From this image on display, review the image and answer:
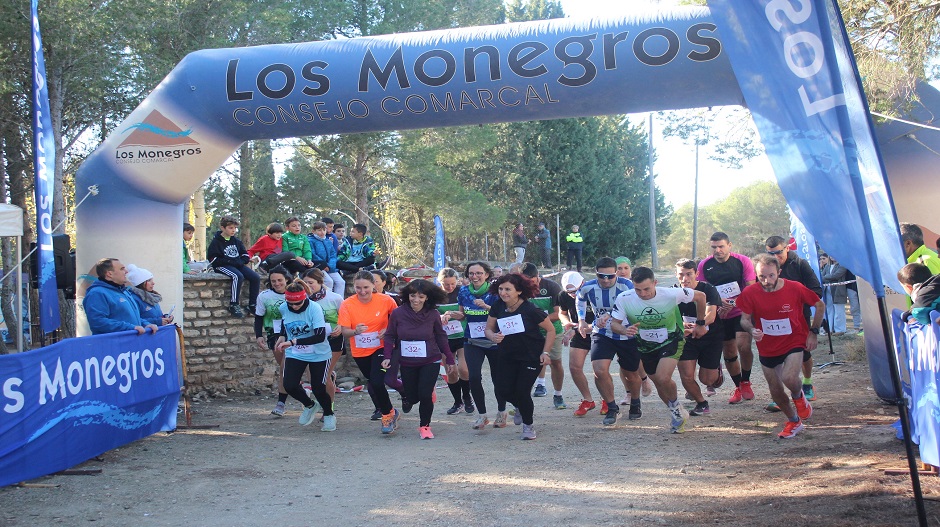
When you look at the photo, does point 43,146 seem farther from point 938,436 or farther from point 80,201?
point 938,436

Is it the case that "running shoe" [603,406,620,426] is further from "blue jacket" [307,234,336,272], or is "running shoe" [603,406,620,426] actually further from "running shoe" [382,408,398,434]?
"blue jacket" [307,234,336,272]

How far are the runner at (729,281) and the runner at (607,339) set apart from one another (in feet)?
3.78

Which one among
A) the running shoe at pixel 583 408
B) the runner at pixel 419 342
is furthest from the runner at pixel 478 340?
the running shoe at pixel 583 408

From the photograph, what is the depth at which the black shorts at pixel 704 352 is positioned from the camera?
31.0 feet

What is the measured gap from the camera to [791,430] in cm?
816

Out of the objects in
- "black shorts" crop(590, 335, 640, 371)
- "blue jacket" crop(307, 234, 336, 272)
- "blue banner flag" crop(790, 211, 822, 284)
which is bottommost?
"black shorts" crop(590, 335, 640, 371)

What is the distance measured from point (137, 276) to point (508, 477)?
4.76m

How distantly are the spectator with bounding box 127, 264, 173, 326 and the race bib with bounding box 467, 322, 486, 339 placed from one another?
333cm

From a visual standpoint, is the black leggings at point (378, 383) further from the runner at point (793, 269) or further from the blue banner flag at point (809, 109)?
the blue banner flag at point (809, 109)

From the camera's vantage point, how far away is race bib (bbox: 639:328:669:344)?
8.58 metres

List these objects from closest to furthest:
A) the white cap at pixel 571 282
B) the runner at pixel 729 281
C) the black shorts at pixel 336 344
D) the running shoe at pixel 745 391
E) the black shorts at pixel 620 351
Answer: the black shorts at pixel 620 351
the runner at pixel 729 281
the white cap at pixel 571 282
the black shorts at pixel 336 344
the running shoe at pixel 745 391

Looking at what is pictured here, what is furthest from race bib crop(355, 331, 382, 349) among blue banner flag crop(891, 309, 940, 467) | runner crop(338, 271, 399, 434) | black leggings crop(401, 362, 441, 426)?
blue banner flag crop(891, 309, 940, 467)

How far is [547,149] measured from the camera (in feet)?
128

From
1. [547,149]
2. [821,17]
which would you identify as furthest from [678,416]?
[547,149]
